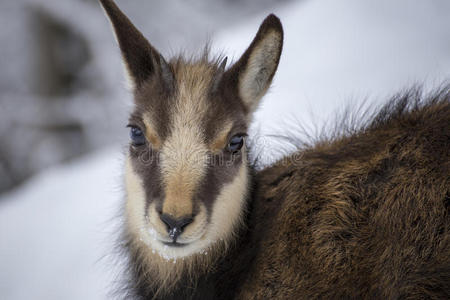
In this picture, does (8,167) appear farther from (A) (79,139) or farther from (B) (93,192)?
(B) (93,192)

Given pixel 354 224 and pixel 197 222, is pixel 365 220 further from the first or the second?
pixel 197 222

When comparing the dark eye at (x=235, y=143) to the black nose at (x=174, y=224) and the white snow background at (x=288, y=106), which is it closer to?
the black nose at (x=174, y=224)

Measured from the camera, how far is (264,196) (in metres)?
2.88

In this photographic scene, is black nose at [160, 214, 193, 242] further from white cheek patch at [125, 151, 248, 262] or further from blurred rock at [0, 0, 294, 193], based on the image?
blurred rock at [0, 0, 294, 193]

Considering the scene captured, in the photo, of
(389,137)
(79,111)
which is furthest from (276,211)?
(79,111)

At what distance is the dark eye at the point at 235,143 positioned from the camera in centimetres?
268

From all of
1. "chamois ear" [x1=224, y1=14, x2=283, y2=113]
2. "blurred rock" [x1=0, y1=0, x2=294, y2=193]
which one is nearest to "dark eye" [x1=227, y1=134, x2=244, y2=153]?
"chamois ear" [x1=224, y1=14, x2=283, y2=113]

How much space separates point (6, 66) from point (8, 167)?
414 centimetres

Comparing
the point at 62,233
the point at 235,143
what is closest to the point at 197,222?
the point at 235,143

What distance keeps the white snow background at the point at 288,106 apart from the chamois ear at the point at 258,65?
1910 mm

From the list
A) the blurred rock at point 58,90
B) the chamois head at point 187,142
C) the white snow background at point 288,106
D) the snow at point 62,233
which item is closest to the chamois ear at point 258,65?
the chamois head at point 187,142

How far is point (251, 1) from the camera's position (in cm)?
1559

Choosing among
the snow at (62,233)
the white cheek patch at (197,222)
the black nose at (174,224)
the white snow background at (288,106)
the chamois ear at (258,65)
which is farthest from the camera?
the white snow background at (288,106)

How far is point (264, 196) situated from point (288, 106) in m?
3.26
